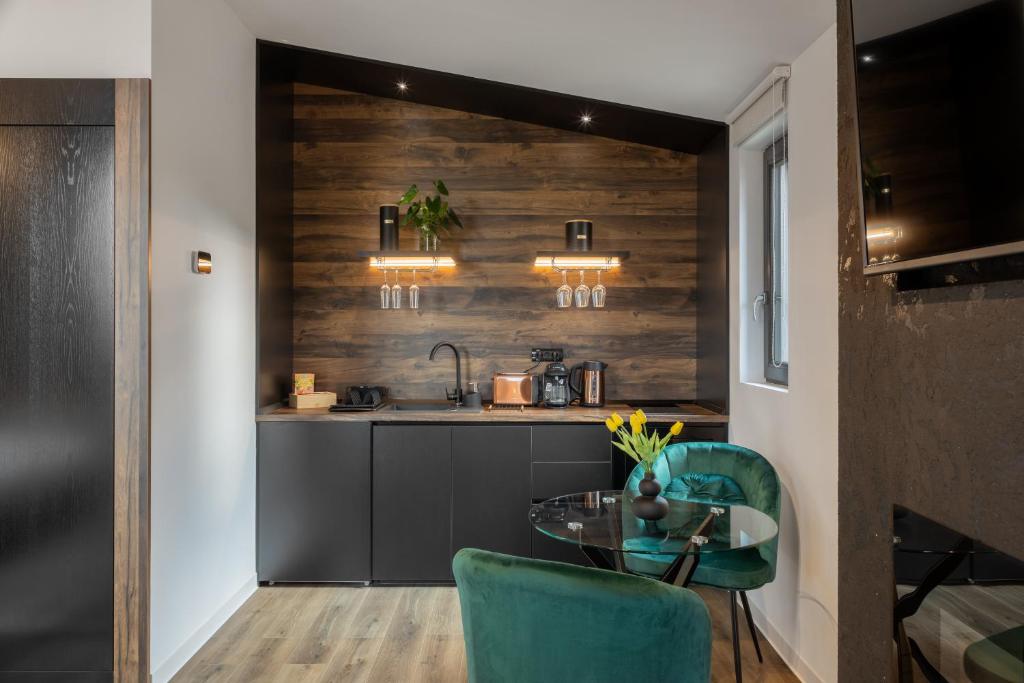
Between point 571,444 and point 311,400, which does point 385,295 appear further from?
point 571,444

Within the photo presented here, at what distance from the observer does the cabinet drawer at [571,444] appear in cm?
343

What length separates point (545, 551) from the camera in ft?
11.2

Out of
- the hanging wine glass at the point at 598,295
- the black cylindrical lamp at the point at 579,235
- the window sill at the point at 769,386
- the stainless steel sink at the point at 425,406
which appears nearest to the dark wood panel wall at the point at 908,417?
the window sill at the point at 769,386

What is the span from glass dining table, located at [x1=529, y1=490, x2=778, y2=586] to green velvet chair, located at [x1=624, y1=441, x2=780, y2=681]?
14cm

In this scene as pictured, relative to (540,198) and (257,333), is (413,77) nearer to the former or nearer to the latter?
(540,198)

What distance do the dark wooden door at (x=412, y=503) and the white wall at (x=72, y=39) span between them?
1976mm

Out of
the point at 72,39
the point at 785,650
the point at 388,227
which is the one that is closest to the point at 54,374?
the point at 72,39

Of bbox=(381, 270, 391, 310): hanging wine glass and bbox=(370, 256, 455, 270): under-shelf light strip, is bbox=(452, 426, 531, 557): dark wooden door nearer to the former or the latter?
bbox=(381, 270, 391, 310): hanging wine glass

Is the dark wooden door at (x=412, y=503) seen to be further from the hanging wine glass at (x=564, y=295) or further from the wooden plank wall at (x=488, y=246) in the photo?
the hanging wine glass at (x=564, y=295)

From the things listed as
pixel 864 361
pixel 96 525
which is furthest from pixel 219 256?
Result: pixel 864 361

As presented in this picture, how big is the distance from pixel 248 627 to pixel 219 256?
1.69 meters

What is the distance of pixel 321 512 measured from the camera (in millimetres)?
3420

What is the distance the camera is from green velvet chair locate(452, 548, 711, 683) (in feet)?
4.35

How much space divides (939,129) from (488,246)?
2829mm
